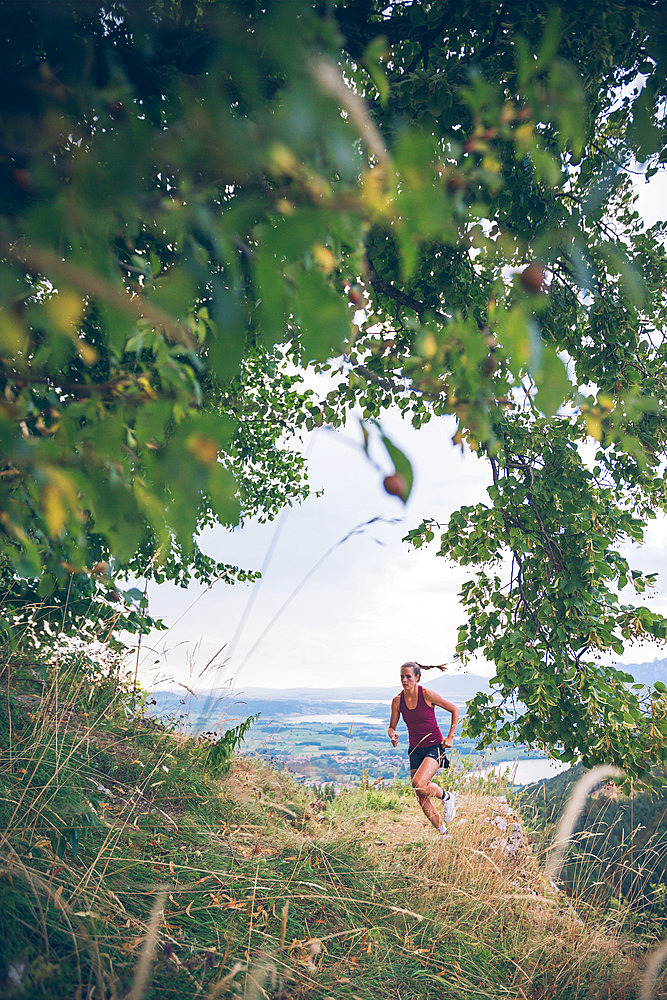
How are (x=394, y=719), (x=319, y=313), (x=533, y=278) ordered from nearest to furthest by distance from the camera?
(x=319, y=313) < (x=533, y=278) < (x=394, y=719)

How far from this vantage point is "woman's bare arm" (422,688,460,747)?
5.12m

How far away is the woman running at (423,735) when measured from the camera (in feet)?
16.8

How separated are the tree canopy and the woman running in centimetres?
130

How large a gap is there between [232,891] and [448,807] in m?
2.91

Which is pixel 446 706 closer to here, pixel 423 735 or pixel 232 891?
pixel 423 735

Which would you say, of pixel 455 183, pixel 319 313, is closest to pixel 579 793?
pixel 455 183

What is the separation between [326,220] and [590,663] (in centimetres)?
383

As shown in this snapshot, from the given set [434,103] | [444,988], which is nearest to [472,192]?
[434,103]

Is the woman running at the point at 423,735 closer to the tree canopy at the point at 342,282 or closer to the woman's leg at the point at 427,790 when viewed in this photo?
the woman's leg at the point at 427,790

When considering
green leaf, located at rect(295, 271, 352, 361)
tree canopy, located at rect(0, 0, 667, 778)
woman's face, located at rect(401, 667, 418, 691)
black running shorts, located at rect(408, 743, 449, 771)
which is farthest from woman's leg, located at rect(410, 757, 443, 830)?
green leaf, located at rect(295, 271, 352, 361)

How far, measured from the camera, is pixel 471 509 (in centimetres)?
447

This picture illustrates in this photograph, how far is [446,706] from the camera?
5.33 m

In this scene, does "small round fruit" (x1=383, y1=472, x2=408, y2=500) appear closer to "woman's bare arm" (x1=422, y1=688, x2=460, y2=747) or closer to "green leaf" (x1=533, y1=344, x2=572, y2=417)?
"green leaf" (x1=533, y1=344, x2=572, y2=417)

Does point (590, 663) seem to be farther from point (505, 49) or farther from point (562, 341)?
point (505, 49)
